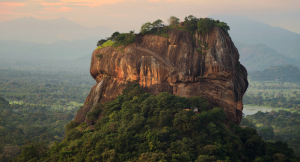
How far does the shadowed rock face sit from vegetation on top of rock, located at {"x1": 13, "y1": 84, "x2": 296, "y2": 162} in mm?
2224

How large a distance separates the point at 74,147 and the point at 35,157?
3799 millimetres

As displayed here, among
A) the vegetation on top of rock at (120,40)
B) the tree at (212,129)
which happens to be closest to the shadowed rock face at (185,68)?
the vegetation on top of rock at (120,40)

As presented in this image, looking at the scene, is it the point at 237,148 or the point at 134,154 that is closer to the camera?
the point at 134,154

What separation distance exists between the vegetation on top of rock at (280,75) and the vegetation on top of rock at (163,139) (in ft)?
507

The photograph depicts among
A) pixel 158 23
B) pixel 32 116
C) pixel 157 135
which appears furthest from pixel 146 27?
pixel 32 116

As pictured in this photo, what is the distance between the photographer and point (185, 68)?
2428cm

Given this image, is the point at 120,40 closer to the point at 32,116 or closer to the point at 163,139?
the point at 163,139

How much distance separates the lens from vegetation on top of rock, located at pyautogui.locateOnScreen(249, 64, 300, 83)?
155250 millimetres

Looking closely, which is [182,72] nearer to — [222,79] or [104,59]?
[222,79]

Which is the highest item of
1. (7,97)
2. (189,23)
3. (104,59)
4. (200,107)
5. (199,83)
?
(189,23)

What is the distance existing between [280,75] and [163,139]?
6475 inches

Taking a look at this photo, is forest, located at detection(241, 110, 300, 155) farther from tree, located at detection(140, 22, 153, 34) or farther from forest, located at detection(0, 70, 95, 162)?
forest, located at detection(0, 70, 95, 162)

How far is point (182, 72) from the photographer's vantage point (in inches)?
957

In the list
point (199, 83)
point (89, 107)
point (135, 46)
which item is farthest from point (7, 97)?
point (199, 83)
